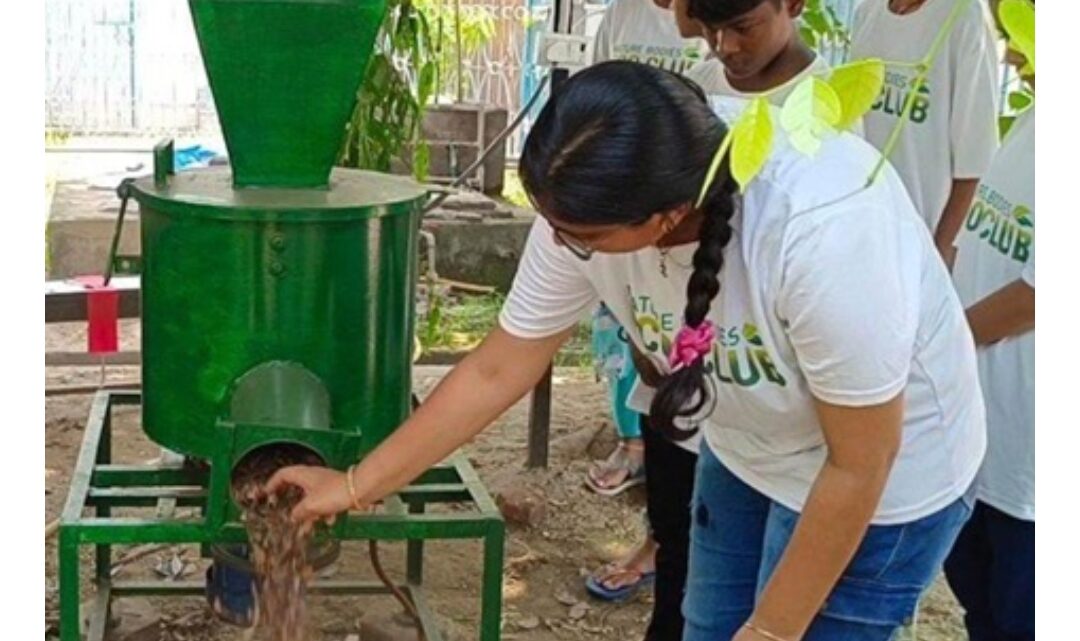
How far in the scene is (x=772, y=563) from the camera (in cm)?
197

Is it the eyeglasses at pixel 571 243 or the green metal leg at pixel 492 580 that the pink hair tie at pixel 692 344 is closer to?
the eyeglasses at pixel 571 243

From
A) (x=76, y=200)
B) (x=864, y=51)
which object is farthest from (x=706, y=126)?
(x=76, y=200)

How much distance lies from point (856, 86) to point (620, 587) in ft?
9.76

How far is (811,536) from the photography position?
1713 mm

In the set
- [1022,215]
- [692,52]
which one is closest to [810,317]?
Answer: [1022,215]

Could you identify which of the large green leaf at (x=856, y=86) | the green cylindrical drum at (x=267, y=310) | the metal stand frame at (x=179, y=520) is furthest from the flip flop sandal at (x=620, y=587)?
the large green leaf at (x=856, y=86)

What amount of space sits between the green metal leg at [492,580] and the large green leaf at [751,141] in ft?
5.34

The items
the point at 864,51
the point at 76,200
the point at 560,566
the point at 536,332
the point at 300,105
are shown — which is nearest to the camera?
the point at 536,332

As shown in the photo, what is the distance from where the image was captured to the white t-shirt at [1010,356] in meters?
Answer: 2.18

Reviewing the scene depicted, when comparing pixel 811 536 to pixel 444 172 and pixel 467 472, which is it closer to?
pixel 467 472

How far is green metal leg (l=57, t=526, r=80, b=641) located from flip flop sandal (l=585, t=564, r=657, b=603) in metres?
1.71

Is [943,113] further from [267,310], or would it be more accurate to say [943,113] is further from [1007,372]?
[267,310]

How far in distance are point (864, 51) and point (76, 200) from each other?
530 centimetres

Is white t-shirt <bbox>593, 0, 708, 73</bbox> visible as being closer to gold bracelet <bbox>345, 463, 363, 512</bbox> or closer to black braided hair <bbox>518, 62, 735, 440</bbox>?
gold bracelet <bbox>345, 463, 363, 512</bbox>
